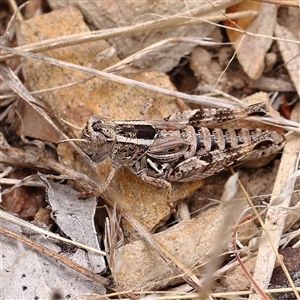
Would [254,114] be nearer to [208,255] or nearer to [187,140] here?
[187,140]

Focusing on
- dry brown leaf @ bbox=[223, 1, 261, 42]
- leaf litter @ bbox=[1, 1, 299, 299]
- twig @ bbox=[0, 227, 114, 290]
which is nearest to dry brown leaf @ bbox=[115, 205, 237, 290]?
leaf litter @ bbox=[1, 1, 299, 299]

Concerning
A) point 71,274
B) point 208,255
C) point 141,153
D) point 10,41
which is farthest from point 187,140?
point 10,41

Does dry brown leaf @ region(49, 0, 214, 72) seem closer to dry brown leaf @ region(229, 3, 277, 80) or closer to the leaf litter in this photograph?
the leaf litter

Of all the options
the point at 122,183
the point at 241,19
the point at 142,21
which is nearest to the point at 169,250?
the point at 122,183

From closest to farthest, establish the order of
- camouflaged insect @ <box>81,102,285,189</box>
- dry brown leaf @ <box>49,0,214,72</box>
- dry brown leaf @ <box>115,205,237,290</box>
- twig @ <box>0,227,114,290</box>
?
twig @ <box>0,227,114,290</box> → dry brown leaf @ <box>115,205,237,290</box> → camouflaged insect @ <box>81,102,285,189</box> → dry brown leaf @ <box>49,0,214,72</box>

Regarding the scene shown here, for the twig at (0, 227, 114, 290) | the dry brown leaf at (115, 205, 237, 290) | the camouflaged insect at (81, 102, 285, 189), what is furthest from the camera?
the camouflaged insect at (81, 102, 285, 189)

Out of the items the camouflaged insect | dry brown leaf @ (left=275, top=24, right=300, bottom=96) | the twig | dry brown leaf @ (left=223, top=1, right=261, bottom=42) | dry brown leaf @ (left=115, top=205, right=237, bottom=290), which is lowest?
dry brown leaf @ (left=115, top=205, right=237, bottom=290)

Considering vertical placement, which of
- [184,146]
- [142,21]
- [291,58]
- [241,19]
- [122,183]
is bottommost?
[122,183]

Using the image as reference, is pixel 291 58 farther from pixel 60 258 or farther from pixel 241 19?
pixel 60 258
